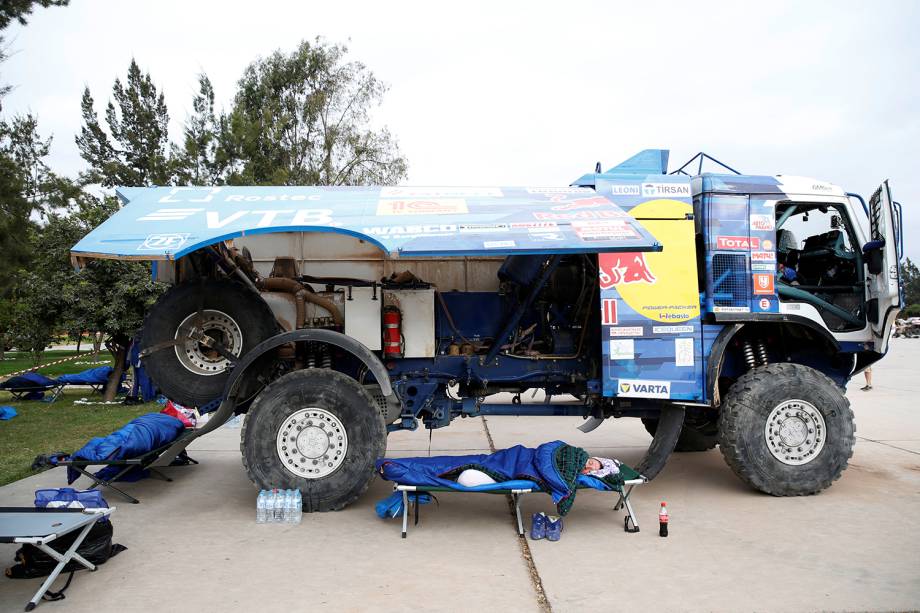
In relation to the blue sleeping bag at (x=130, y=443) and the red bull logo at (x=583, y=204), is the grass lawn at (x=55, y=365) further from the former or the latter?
the red bull logo at (x=583, y=204)

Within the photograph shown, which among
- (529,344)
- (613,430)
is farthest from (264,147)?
(529,344)

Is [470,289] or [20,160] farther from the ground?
[20,160]

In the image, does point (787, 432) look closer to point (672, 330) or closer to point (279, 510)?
point (672, 330)

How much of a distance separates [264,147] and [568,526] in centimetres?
2390

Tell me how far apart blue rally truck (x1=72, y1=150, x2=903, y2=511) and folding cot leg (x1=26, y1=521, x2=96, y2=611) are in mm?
1675

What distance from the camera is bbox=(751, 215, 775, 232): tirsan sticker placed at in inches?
255

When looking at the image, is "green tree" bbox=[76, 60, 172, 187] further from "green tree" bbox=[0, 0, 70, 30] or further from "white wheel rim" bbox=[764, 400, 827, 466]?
"white wheel rim" bbox=[764, 400, 827, 466]

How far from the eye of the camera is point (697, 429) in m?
7.75

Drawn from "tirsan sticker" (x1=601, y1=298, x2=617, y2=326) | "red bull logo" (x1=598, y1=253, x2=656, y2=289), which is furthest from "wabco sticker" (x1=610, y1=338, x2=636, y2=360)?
"red bull logo" (x1=598, y1=253, x2=656, y2=289)

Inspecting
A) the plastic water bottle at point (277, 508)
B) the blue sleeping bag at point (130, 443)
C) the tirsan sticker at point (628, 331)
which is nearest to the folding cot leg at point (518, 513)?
the tirsan sticker at point (628, 331)

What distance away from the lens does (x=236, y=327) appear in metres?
6.47

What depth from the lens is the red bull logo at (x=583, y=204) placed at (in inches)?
241

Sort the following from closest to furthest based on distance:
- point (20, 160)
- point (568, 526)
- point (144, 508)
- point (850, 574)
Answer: point (850, 574)
point (568, 526)
point (144, 508)
point (20, 160)

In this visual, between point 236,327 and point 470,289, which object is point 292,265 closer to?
point 236,327
